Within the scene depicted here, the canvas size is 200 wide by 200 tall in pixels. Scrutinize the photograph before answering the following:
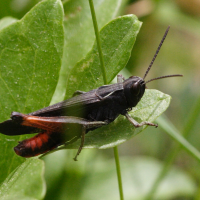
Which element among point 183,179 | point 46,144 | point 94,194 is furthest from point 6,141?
point 183,179

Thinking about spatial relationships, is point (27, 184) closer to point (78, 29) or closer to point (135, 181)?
point (78, 29)

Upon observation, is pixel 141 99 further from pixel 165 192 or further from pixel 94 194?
pixel 165 192

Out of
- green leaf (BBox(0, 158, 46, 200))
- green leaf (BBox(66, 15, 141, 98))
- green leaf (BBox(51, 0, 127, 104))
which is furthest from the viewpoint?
green leaf (BBox(51, 0, 127, 104))

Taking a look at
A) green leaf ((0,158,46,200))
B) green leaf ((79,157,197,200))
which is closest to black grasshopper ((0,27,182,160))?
green leaf ((0,158,46,200))

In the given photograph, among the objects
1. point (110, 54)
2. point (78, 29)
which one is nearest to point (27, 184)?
point (110, 54)

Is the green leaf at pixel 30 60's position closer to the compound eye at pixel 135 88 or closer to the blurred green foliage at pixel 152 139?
the blurred green foliage at pixel 152 139

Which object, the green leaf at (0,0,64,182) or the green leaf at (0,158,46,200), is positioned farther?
the green leaf at (0,0,64,182)

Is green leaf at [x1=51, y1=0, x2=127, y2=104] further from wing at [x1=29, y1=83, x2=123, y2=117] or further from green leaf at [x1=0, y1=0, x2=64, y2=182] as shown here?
green leaf at [x1=0, y1=0, x2=64, y2=182]
